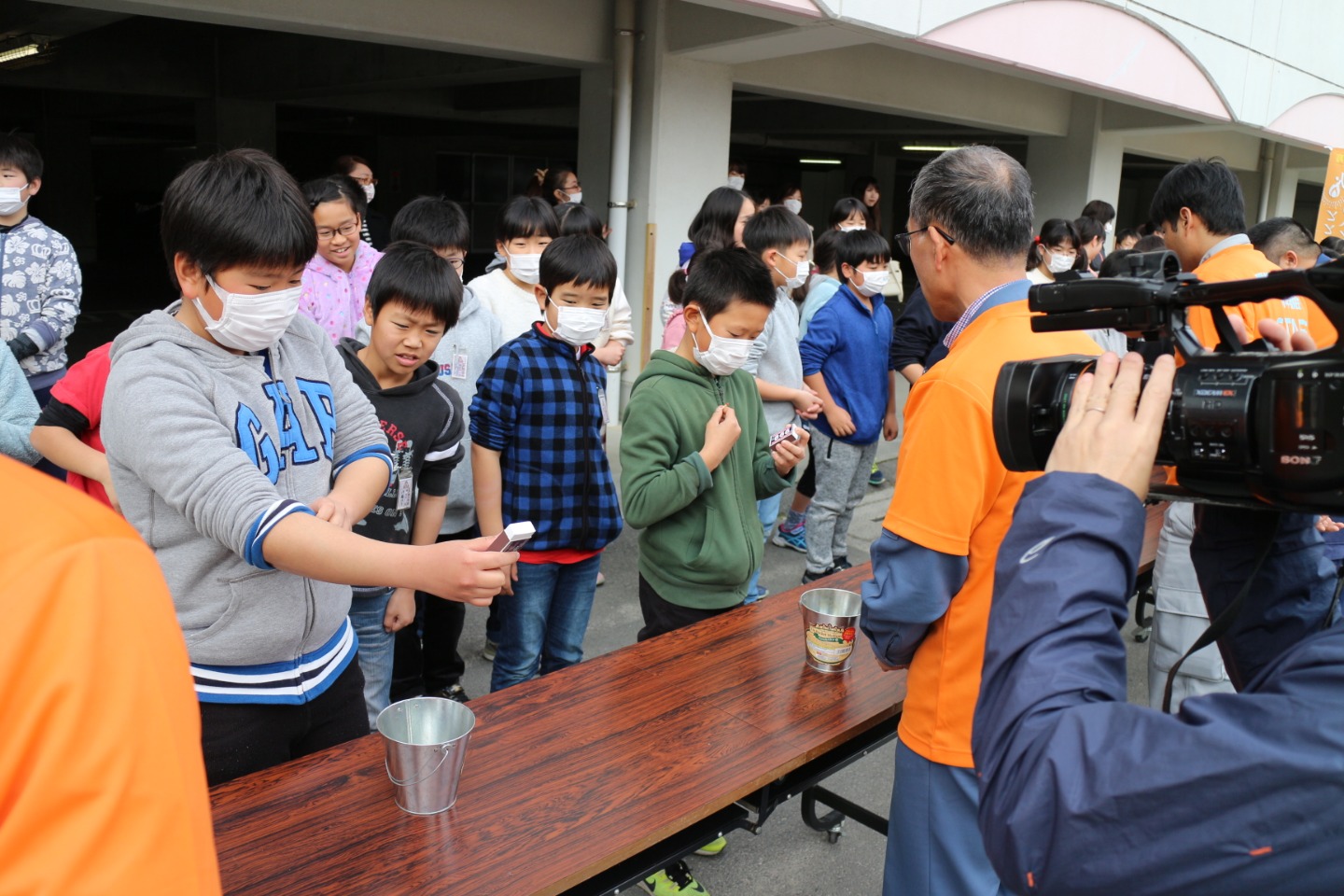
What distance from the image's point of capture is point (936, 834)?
1664 millimetres

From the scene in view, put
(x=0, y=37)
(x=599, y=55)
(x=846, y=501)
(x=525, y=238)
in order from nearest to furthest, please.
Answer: (x=525, y=238), (x=846, y=501), (x=599, y=55), (x=0, y=37)

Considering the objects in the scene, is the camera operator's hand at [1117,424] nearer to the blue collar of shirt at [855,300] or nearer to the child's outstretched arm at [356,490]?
the child's outstretched arm at [356,490]

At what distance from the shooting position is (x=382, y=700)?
2.74m

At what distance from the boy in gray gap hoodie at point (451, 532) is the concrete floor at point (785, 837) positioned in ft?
0.73

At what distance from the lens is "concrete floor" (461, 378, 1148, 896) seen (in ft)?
8.52

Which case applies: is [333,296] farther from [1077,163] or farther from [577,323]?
[1077,163]

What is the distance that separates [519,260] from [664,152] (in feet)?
10.2

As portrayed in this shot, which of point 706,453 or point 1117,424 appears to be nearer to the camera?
point 1117,424

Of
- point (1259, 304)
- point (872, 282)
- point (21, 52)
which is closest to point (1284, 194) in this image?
point (872, 282)

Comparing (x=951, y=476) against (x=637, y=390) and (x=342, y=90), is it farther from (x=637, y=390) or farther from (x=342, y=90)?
(x=342, y=90)

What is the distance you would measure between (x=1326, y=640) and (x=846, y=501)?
3811 millimetres

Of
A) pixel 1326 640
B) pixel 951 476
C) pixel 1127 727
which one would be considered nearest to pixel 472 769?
pixel 951 476

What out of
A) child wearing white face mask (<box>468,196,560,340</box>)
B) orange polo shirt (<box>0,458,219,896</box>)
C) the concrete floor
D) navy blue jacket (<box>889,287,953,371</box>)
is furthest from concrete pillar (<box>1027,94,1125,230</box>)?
orange polo shirt (<box>0,458,219,896</box>)

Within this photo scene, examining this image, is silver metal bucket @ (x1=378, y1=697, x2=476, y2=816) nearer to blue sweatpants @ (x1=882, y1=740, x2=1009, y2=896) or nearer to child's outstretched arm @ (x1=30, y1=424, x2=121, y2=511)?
blue sweatpants @ (x1=882, y1=740, x2=1009, y2=896)
